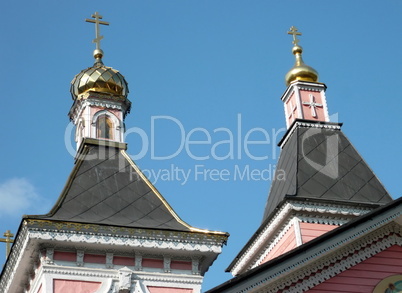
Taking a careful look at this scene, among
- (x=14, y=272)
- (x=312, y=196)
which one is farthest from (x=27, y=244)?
(x=312, y=196)

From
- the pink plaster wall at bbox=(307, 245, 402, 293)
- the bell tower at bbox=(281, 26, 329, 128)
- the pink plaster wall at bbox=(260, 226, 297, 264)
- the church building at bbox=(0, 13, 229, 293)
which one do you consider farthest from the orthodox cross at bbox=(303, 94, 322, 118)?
the pink plaster wall at bbox=(307, 245, 402, 293)

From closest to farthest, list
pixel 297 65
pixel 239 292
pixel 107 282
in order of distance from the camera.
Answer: pixel 239 292
pixel 107 282
pixel 297 65

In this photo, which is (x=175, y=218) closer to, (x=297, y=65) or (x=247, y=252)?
(x=247, y=252)

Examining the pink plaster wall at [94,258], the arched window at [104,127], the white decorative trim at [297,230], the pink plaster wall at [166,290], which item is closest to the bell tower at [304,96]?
the white decorative trim at [297,230]

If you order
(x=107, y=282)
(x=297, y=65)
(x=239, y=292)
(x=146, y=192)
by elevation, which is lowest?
(x=239, y=292)

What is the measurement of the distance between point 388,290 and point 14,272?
6.45 m

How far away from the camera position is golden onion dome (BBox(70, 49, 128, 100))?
62.0 feet

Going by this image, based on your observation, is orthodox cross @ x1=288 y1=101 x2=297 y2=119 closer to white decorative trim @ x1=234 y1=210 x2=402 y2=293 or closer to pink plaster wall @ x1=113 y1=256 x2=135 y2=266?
pink plaster wall @ x1=113 y1=256 x2=135 y2=266

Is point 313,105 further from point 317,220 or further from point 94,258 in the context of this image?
point 94,258

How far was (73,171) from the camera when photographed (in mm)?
16422

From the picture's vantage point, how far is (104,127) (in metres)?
18.1

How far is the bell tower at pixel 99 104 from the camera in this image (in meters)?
18.0

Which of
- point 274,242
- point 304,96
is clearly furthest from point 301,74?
point 274,242

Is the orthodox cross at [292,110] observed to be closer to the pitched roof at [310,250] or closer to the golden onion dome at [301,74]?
the golden onion dome at [301,74]
